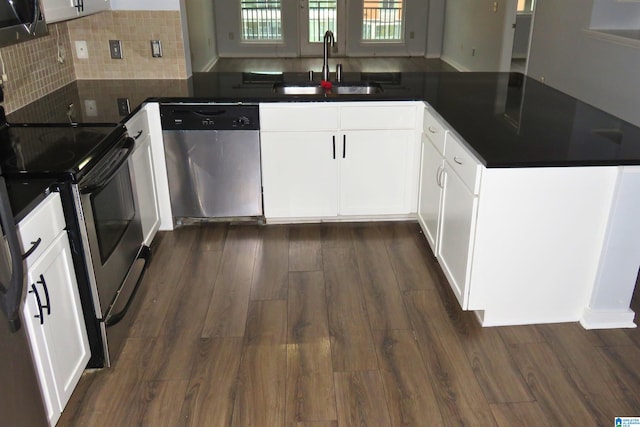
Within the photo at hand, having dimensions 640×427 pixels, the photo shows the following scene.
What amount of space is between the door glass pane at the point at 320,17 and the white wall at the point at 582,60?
429 cm

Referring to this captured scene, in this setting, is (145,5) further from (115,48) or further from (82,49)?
(82,49)

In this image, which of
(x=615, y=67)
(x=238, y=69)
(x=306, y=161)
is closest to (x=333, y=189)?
(x=306, y=161)

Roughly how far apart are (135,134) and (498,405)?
86.4 inches

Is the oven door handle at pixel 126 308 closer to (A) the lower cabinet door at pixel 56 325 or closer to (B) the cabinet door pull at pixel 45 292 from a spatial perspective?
(A) the lower cabinet door at pixel 56 325

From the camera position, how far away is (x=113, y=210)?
2412 mm

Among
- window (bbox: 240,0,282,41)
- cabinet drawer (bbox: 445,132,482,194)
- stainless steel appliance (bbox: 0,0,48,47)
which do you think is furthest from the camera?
window (bbox: 240,0,282,41)

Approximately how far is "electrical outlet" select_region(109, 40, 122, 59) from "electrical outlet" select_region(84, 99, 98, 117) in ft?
2.05

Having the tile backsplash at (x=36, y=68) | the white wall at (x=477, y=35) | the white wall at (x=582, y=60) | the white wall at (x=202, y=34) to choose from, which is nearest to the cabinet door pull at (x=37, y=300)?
the tile backsplash at (x=36, y=68)

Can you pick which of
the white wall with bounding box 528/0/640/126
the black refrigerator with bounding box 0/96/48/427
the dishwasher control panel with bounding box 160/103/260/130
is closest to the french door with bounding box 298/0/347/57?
the white wall with bounding box 528/0/640/126

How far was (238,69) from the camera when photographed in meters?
Result: 8.79

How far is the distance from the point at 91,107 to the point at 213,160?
0.73 metres

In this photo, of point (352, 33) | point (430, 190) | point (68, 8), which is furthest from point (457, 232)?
point (352, 33)

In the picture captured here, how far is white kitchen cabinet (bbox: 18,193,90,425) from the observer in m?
1.74

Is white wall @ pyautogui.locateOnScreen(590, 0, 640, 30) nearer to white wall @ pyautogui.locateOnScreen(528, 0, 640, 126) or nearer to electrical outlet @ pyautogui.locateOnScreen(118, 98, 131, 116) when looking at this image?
white wall @ pyautogui.locateOnScreen(528, 0, 640, 126)
